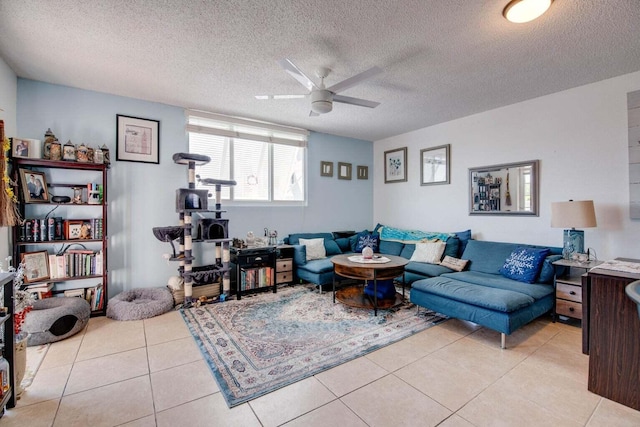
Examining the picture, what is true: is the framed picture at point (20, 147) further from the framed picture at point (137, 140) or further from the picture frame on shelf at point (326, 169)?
the picture frame on shelf at point (326, 169)

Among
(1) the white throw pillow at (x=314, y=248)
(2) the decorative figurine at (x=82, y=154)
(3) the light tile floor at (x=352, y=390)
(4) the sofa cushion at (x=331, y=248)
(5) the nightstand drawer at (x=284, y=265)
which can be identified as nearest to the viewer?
(3) the light tile floor at (x=352, y=390)

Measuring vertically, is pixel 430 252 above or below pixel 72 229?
below

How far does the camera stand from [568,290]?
9.51 ft

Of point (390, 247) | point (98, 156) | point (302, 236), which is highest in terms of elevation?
point (98, 156)

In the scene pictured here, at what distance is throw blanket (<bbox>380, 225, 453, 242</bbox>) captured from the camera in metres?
4.36

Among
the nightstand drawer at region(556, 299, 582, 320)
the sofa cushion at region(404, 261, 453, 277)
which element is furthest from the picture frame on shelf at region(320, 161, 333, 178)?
the nightstand drawer at region(556, 299, 582, 320)

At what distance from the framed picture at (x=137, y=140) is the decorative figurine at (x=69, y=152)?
0.45 metres

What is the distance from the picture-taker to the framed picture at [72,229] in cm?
308

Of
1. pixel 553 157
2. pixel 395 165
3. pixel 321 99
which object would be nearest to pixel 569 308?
pixel 553 157

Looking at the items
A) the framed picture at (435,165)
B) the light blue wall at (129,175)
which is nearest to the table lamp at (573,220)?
the framed picture at (435,165)

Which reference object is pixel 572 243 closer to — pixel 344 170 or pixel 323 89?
pixel 323 89

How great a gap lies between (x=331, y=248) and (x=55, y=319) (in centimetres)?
342

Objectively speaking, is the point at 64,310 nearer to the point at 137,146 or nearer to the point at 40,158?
the point at 40,158

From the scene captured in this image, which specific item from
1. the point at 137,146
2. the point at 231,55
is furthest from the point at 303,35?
the point at 137,146
